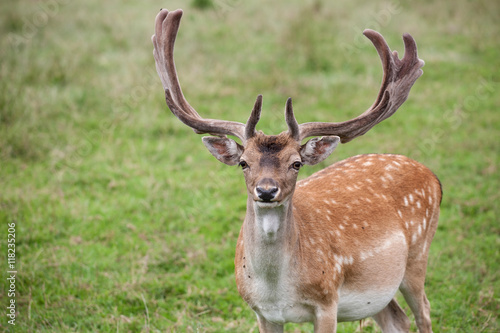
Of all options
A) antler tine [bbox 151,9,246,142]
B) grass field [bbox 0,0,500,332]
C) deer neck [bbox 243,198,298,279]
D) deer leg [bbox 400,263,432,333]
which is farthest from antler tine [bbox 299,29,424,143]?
grass field [bbox 0,0,500,332]

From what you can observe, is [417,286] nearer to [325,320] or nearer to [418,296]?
[418,296]

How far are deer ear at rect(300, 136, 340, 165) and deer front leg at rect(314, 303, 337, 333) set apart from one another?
0.94m

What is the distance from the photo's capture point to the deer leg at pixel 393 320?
4406 mm

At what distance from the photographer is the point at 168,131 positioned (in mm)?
8414

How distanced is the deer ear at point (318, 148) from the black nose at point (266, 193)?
1.60ft

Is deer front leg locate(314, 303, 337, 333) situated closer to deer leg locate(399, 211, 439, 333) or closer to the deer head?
the deer head

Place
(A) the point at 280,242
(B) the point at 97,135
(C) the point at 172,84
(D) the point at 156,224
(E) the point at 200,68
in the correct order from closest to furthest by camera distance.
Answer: (A) the point at 280,242 < (C) the point at 172,84 < (D) the point at 156,224 < (B) the point at 97,135 < (E) the point at 200,68

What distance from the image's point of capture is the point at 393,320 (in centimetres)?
446

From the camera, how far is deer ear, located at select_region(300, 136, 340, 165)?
3.54 meters

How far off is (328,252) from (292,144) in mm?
782

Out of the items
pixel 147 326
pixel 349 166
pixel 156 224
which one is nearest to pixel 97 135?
pixel 156 224

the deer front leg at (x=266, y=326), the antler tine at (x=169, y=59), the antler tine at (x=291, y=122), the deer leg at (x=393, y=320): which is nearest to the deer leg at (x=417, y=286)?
the deer leg at (x=393, y=320)

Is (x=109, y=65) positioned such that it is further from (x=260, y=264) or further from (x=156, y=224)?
(x=260, y=264)

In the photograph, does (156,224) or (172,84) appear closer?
(172,84)
